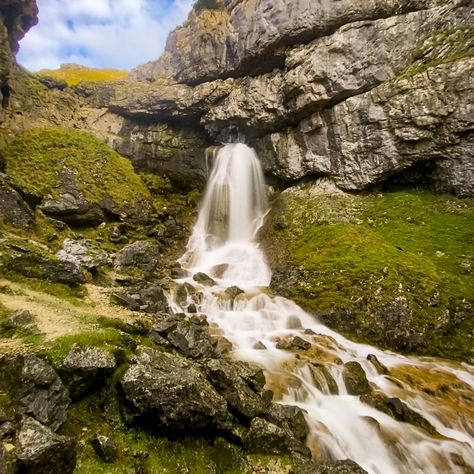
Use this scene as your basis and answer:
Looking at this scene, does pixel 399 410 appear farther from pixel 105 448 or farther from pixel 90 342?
pixel 90 342

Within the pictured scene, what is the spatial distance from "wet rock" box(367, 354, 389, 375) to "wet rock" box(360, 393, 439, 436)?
224cm

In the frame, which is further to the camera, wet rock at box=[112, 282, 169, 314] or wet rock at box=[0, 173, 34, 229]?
wet rock at box=[0, 173, 34, 229]

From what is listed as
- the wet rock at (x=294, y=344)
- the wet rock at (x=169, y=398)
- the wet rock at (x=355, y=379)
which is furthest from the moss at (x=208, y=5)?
the wet rock at (x=169, y=398)

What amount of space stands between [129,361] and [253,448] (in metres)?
3.07

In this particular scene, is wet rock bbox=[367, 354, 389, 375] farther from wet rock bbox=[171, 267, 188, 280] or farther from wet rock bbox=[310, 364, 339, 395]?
wet rock bbox=[171, 267, 188, 280]

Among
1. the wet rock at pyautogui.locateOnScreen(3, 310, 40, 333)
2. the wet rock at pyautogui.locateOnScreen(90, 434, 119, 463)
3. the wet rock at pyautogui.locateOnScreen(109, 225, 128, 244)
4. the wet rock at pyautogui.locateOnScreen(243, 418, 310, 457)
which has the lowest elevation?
the wet rock at pyautogui.locateOnScreen(243, 418, 310, 457)

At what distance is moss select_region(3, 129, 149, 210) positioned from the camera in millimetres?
23875

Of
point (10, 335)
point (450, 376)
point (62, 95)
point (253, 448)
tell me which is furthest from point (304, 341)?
point (62, 95)

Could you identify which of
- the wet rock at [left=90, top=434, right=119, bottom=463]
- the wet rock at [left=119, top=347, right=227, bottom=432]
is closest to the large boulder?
the wet rock at [left=90, top=434, right=119, bottom=463]

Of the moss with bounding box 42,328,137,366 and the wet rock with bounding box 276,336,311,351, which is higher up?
the moss with bounding box 42,328,137,366

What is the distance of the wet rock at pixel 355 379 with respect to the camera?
436 inches

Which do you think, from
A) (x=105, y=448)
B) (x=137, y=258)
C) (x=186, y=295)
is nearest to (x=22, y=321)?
(x=105, y=448)

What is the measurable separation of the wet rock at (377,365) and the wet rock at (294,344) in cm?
223

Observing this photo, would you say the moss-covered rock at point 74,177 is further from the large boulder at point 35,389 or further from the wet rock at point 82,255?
the large boulder at point 35,389
